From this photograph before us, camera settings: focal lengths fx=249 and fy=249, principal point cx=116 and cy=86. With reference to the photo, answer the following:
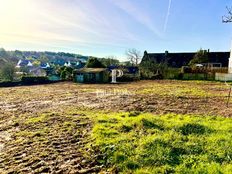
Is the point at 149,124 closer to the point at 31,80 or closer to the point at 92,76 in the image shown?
the point at 92,76

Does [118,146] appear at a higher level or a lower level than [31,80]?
higher

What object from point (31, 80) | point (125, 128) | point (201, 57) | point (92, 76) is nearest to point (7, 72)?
point (31, 80)

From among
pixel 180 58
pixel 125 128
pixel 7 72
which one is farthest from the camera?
pixel 180 58

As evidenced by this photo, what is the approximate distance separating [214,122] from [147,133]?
2166 millimetres

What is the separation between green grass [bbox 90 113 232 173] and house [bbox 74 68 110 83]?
78.3 feet

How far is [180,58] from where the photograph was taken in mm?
43469

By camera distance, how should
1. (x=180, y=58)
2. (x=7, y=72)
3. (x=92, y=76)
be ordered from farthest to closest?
(x=180, y=58) < (x=7, y=72) < (x=92, y=76)

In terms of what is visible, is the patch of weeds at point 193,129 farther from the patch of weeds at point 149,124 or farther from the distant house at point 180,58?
the distant house at point 180,58

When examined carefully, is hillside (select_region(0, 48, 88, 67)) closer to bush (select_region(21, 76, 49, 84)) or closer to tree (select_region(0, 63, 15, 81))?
tree (select_region(0, 63, 15, 81))

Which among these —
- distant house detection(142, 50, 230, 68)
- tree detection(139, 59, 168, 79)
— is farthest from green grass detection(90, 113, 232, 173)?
distant house detection(142, 50, 230, 68)

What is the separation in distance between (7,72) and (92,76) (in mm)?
11622

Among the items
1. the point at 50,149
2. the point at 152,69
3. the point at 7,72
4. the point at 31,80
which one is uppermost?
the point at 152,69

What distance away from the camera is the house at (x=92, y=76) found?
30.8 m

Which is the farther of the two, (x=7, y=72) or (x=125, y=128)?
(x=7, y=72)
